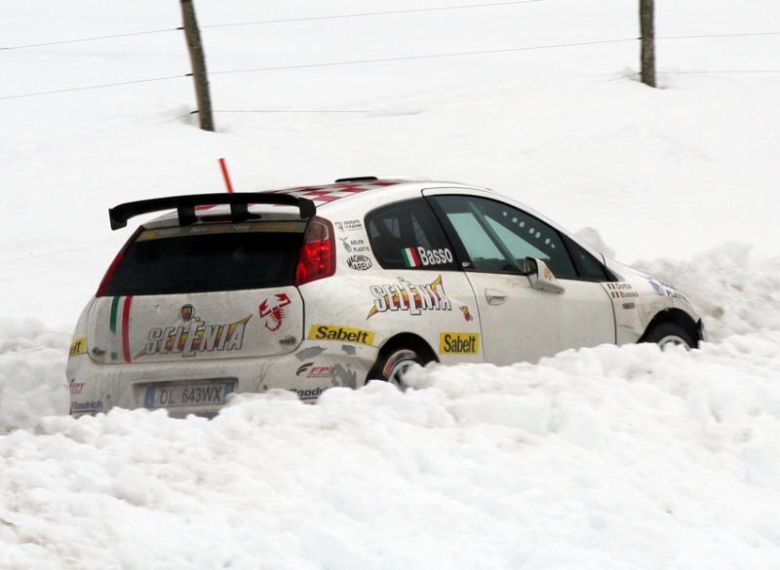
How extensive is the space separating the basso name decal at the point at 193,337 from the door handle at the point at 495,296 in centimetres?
145

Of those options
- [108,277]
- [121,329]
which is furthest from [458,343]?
[108,277]

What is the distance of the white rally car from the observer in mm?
6719

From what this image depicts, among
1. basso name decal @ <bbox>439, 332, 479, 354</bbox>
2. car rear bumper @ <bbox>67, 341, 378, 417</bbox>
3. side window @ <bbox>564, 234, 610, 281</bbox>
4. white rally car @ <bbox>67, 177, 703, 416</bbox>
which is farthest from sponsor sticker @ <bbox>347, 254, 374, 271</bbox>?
side window @ <bbox>564, 234, 610, 281</bbox>

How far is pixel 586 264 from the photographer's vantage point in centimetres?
834

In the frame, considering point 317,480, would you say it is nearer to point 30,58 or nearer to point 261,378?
point 261,378

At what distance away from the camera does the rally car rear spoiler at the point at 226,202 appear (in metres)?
6.87

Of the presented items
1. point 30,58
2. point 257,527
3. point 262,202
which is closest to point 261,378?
point 262,202

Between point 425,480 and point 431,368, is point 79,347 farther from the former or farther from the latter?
point 425,480

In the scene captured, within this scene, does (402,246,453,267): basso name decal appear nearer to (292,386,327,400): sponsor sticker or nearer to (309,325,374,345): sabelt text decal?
(309,325,374,345): sabelt text decal

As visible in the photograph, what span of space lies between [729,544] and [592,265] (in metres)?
3.37

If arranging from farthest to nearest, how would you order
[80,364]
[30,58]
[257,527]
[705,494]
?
1. [30,58]
2. [80,364]
3. [705,494]
4. [257,527]

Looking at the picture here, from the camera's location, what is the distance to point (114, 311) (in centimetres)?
703

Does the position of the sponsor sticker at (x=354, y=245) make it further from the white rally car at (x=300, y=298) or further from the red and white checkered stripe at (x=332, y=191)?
the red and white checkered stripe at (x=332, y=191)

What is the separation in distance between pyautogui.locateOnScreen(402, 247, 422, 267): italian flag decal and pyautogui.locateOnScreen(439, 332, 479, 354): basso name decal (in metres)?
0.39
